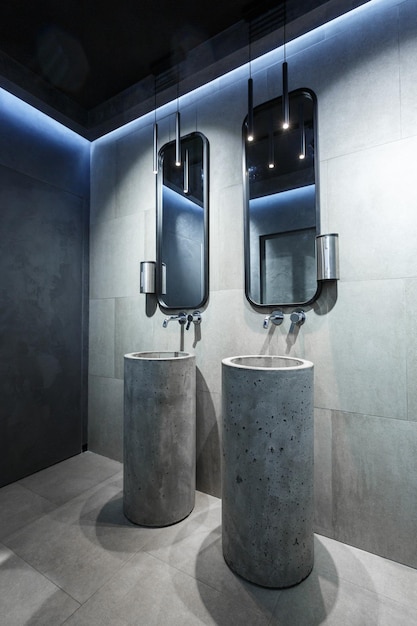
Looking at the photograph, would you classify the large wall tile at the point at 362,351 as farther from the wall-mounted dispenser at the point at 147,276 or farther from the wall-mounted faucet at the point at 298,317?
the wall-mounted dispenser at the point at 147,276

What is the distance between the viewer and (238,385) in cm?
129

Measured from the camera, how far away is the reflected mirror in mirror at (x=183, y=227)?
2002mm

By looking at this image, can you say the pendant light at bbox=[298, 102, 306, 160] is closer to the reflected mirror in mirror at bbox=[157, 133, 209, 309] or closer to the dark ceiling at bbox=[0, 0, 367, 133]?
the dark ceiling at bbox=[0, 0, 367, 133]

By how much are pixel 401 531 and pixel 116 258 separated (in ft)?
7.86

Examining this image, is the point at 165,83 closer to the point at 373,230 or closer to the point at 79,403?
the point at 373,230

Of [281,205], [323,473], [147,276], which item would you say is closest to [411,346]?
[323,473]

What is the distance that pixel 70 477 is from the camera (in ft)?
6.95

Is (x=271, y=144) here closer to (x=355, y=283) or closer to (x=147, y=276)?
(x=355, y=283)

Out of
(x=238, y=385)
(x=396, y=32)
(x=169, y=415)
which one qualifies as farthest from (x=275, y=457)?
(x=396, y=32)

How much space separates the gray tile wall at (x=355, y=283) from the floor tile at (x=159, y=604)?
65cm

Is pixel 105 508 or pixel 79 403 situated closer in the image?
pixel 105 508

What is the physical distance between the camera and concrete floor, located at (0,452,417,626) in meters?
1.12

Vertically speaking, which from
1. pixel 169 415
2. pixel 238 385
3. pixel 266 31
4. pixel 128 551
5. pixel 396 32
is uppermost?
pixel 266 31

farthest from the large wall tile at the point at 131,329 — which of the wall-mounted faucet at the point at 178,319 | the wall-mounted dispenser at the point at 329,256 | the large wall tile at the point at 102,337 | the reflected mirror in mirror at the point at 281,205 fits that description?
the wall-mounted dispenser at the point at 329,256
